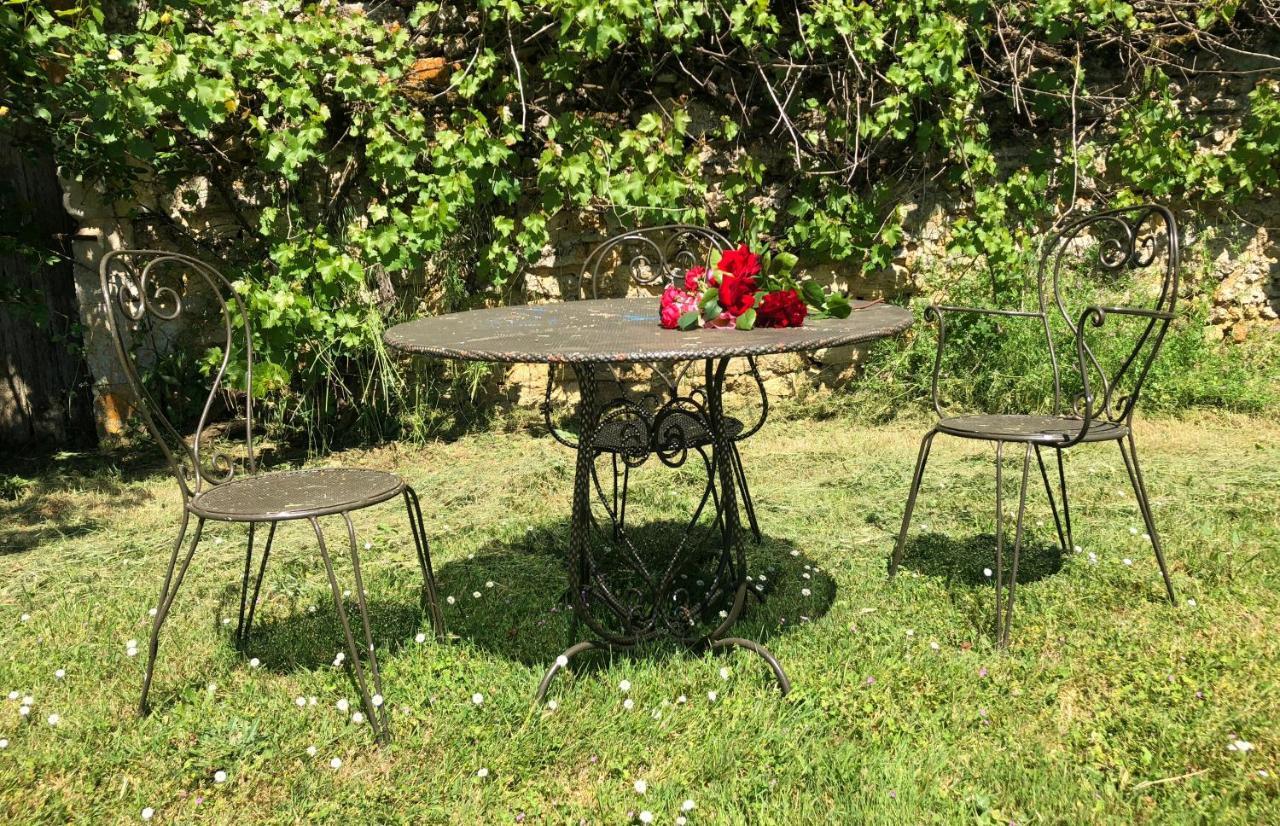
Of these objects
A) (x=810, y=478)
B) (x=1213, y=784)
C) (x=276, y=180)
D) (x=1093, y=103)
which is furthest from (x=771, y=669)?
(x=1093, y=103)

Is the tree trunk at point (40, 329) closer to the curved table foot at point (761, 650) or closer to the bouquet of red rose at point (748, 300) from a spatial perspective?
the bouquet of red rose at point (748, 300)

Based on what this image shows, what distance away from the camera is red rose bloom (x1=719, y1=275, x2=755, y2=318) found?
197 cm

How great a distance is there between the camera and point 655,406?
15.2 ft

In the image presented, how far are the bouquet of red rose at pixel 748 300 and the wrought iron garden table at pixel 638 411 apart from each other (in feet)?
0.13

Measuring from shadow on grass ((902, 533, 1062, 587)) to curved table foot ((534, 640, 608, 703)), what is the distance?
1.13 meters

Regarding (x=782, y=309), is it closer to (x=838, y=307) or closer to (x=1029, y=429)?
(x=838, y=307)

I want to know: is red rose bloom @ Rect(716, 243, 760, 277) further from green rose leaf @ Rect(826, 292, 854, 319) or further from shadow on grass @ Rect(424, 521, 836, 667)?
shadow on grass @ Rect(424, 521, 836, 667)

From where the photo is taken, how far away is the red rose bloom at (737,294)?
1.97 meters

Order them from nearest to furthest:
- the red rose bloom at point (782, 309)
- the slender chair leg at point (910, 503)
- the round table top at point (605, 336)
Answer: the round table top at point (605, 336)
the red rose bloom at point (782, 309)
the slender chair leg at point (910, 503)

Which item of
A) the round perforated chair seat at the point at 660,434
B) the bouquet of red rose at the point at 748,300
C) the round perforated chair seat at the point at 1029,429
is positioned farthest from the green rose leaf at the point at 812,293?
the round perforated chair seat at the point at 1029,429

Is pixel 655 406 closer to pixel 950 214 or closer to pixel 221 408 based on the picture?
pixel 950 214

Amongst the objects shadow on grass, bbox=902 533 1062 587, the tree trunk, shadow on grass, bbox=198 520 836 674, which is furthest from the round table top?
the tree trunk

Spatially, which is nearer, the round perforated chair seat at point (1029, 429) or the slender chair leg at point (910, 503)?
the round perforated chair seat at point (1029, 429)

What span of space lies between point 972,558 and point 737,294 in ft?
4.48
